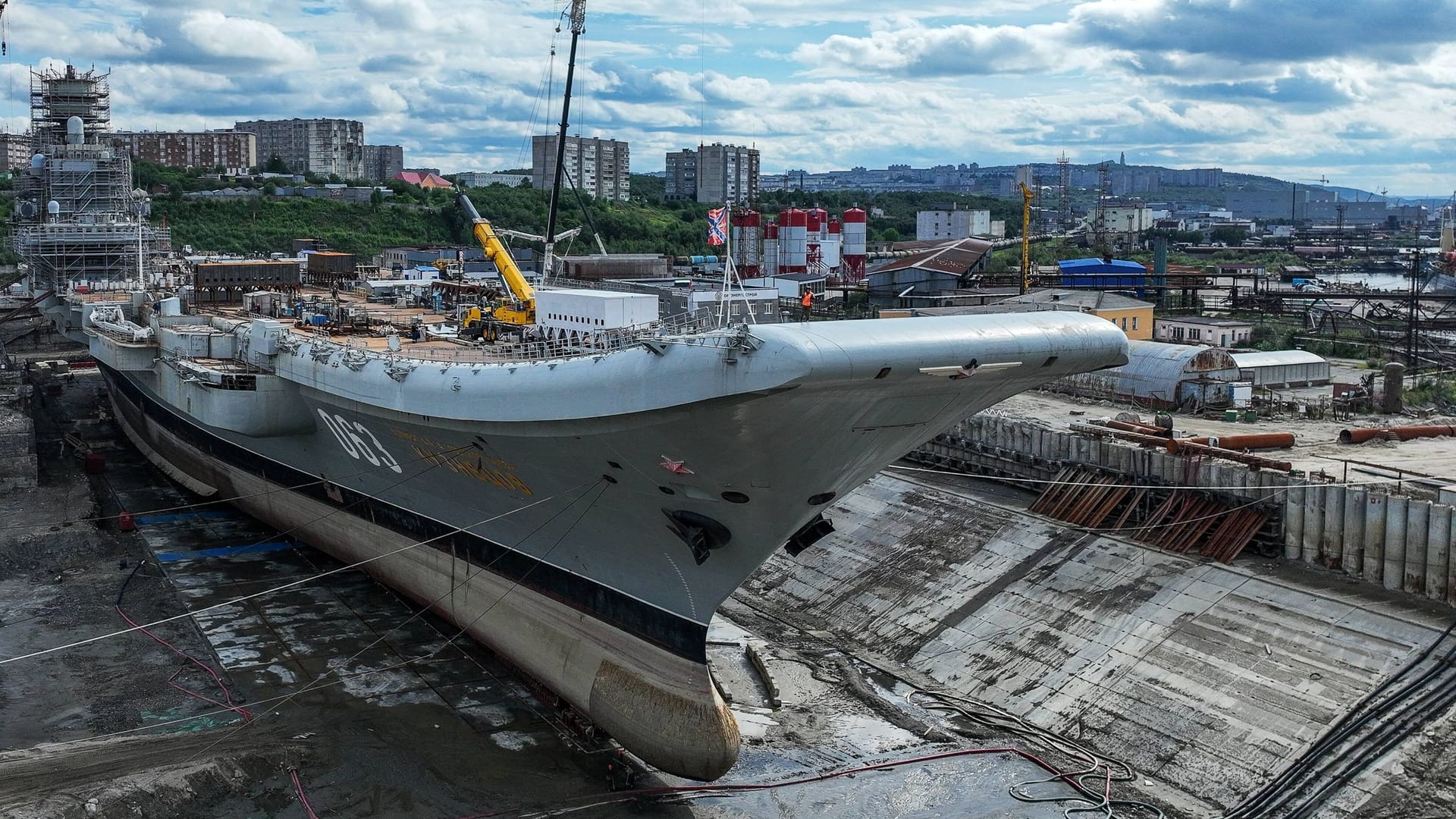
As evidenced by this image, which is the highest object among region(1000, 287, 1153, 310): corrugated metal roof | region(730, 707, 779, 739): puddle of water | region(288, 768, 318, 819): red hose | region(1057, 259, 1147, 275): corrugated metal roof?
region(1057, 259, 1147, 275): corrugated metal roof

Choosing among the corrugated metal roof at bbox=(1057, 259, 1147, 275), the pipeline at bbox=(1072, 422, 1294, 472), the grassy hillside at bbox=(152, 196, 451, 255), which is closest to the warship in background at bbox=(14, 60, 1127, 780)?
the pipeline at bbox=(1072, 422, 1294, 472)

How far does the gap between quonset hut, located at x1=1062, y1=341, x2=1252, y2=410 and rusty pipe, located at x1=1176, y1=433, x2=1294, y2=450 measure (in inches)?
171

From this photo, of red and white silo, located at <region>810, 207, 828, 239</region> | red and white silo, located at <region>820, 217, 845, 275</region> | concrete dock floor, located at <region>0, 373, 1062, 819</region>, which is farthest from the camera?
red and white silo, located at <region>820, 217, 845, 275</region>

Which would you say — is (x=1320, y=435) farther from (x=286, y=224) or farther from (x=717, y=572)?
(x=286, y=224)

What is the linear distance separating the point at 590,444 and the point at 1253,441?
11.9 meters

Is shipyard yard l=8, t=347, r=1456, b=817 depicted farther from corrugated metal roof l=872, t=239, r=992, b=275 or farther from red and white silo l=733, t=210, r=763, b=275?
red and white silo l=733, t=210, r=763, b=275

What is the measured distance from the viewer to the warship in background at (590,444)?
11602 millimetres

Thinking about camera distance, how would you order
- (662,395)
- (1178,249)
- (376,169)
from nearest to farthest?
(662,395)
(1178,249)
(376,169)

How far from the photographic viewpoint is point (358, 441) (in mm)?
18844

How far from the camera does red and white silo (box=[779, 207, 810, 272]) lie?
51.3 m

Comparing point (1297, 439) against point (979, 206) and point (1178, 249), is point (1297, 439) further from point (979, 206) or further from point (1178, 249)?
point (979, 206)

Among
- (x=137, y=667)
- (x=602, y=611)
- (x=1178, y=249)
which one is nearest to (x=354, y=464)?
(x=137, y=667)

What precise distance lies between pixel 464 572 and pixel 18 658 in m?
5.86

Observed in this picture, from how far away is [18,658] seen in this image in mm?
16922
